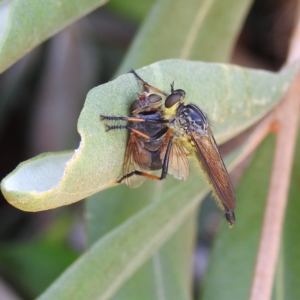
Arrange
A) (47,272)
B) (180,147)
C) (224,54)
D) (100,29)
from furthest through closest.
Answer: (100,29), (47,272), (224,54), (180,147)

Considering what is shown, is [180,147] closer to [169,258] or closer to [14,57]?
[169,258]

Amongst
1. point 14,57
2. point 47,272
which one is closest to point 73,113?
point 47,272

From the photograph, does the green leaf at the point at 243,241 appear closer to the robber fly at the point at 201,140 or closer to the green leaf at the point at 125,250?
the green leaf at the point at 125,250

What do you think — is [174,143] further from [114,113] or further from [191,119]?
[114,113]

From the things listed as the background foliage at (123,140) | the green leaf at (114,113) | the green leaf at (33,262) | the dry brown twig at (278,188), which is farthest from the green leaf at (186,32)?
the green leaf at (33,262)

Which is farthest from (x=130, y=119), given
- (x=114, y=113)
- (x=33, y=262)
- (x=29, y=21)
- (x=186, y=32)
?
(x=33, y=262)

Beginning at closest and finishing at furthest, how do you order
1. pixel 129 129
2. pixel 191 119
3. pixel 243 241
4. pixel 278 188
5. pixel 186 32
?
pixel 129 129, pixel 191 119, pixel 278 188, pixel 243 241, pixel 186 32
